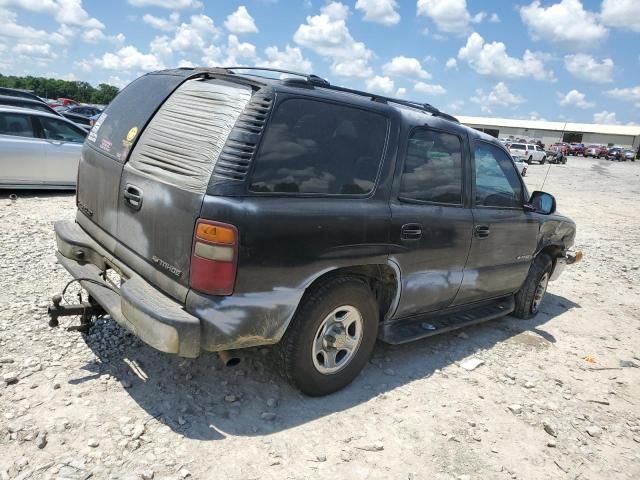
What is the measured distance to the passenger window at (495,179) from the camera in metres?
4.27

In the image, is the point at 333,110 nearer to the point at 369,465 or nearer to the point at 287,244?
the point at 287,244

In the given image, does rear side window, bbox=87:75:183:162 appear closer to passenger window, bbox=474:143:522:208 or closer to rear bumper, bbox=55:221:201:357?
rear bumper, bbox=55:221:201:357

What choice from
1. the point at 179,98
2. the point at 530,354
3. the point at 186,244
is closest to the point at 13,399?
the point at 186,244

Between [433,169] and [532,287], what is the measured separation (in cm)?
248

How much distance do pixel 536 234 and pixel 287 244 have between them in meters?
3.33

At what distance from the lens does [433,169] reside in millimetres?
3785

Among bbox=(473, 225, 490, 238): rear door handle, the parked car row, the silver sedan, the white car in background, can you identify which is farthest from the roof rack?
the white car in background

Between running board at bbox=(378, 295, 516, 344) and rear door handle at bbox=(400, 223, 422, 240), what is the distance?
0.72m

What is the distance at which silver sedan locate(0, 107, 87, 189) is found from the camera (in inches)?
334

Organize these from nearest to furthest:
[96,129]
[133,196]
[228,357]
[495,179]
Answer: [228,357]
[133,196]
[96,129]
[495,179]

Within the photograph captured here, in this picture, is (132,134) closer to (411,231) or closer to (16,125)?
(411,231)

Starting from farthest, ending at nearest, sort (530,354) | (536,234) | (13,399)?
(536,234) < (530,354) < (13,399)

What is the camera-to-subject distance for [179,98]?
312 centimetres

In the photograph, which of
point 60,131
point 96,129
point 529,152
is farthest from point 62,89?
Result: point 96,129
